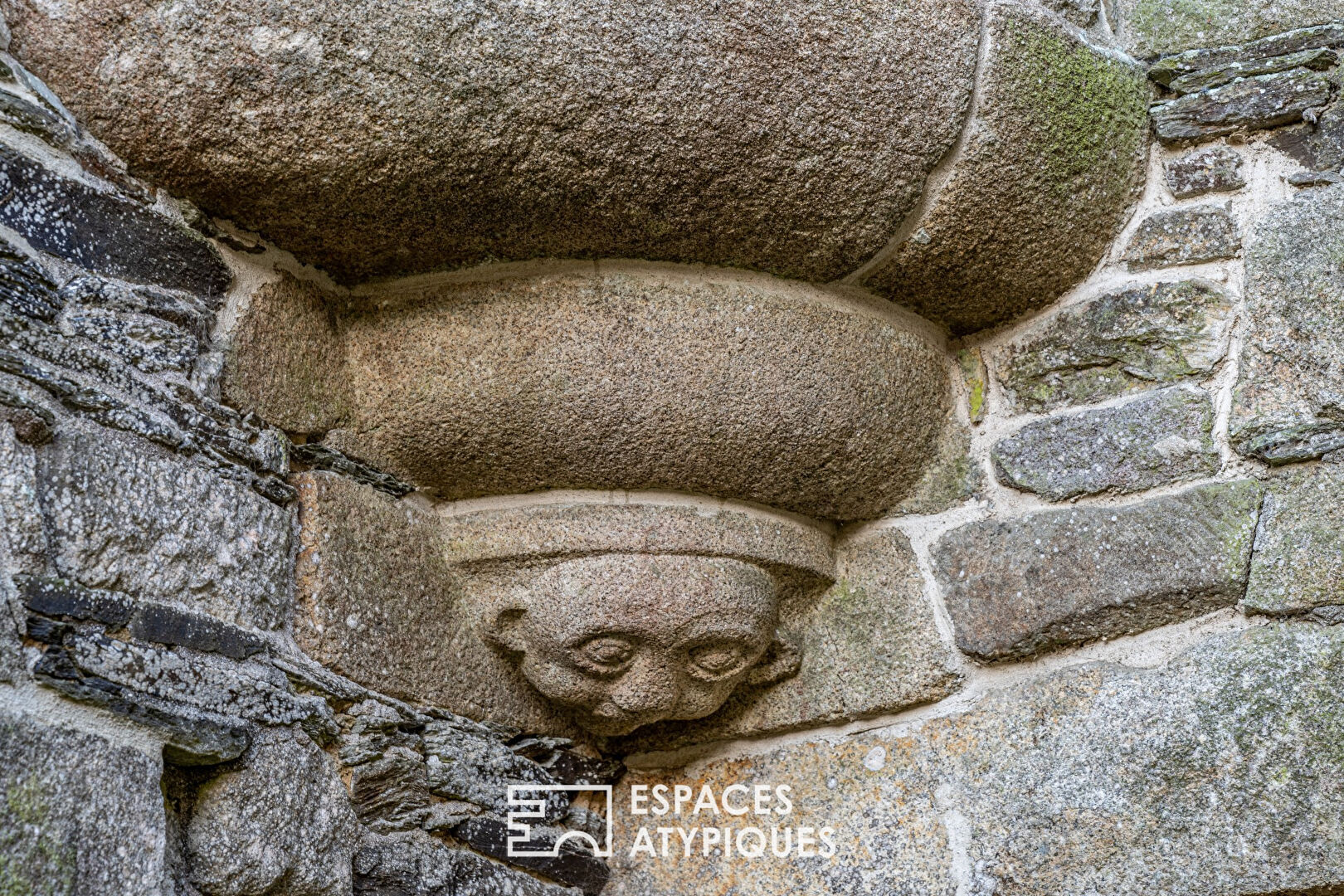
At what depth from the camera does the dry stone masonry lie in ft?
3.97

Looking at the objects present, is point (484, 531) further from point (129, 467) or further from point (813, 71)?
point (813, 71)

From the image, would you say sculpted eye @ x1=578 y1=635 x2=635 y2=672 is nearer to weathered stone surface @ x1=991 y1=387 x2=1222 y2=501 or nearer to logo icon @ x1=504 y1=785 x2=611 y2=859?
logo icon @ x1=504 y1=785 x2=611 y2=859

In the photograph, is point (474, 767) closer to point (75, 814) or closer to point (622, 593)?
point (622, 593)

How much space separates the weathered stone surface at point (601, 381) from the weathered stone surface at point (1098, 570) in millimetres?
242

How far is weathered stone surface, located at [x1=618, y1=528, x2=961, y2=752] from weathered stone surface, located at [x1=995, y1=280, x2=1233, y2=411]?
26cm

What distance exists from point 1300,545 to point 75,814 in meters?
1.19

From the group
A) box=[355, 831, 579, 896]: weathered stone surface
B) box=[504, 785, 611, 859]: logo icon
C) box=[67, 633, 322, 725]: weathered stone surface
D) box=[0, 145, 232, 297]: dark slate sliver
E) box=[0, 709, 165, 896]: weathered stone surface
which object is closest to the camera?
box=[0, 709, 165, 896]: weathered stone surface

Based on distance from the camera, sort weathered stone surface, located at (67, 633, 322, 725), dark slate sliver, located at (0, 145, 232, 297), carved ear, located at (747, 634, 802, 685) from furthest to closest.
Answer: carved ear, located at (747, 634, 802, 685) < dark slate sliver, located at (0, 145, 232, 297) < weathered stone surface, located at (67, 633, 322, 725)

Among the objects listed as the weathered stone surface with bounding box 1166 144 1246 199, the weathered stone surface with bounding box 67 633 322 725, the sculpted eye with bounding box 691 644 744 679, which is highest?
the weathered stone surface with bounding box 1166 144 1246 199

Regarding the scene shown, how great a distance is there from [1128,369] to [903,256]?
0.31m

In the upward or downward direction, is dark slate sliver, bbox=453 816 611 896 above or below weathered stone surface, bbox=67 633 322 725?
below

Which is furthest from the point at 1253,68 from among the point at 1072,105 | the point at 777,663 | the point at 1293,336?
the point at 777,663

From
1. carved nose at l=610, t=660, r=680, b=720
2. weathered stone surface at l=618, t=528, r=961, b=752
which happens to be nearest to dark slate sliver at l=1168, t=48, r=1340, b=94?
weathered stone surface at l=618, t=528, r=961, b=752

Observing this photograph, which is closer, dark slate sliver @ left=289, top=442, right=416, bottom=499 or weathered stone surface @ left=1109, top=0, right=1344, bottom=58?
dark slate sliver @ left=289, top=442, right=416, bottom=499
